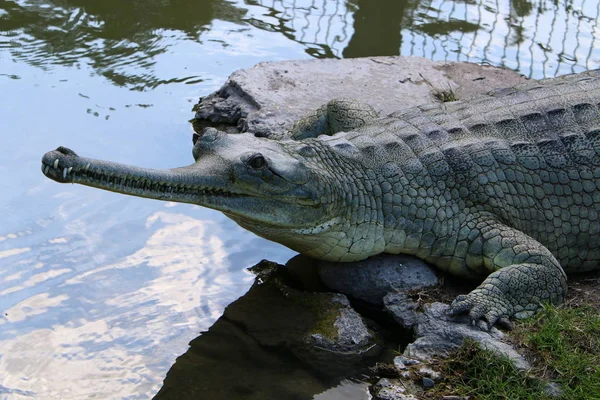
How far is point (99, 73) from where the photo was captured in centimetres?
840

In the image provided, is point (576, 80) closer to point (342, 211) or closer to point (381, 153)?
point (381, 153)

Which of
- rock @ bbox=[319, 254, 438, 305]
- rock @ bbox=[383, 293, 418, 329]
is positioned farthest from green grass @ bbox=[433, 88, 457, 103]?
rock @ bbox=[383, 293, 418, 329]

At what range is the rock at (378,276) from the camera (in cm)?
527

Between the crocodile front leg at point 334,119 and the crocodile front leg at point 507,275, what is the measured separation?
158 centimetres

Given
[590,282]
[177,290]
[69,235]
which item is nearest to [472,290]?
[590,282]

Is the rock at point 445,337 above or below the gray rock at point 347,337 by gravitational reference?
above

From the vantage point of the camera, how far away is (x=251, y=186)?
488cm

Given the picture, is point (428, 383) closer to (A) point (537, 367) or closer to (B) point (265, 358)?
(A) point (537, 367)

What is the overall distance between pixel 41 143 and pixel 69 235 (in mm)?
1395

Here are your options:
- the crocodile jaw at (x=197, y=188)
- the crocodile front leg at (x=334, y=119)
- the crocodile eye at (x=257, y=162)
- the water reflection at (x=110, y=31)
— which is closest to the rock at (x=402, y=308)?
the crocodile jaw at (x=197, y=188)

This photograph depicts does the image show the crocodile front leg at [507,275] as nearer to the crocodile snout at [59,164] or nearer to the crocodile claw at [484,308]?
the crocodile claw at [484,308]

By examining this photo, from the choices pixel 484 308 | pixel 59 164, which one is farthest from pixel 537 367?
pixel 59 164

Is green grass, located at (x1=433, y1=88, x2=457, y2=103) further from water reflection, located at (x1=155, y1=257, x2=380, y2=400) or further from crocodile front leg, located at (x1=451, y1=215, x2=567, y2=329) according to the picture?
water reflection, located at (x1=155, y1=257, x2=380, y2=400)

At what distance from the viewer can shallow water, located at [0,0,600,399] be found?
489cm
